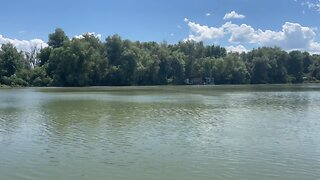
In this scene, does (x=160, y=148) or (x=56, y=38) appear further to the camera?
(x=56, y=38)

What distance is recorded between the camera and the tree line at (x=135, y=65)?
113750 millimetres

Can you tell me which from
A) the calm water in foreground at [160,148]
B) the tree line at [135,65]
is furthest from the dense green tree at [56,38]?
the calm water in foreground at [160,148]

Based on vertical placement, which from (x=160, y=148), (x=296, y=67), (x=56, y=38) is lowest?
(x=160, y=148)

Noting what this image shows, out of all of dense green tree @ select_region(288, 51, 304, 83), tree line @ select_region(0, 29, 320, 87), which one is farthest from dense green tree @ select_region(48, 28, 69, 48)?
dense green tree @ select_region(288, 51, 304, 83)

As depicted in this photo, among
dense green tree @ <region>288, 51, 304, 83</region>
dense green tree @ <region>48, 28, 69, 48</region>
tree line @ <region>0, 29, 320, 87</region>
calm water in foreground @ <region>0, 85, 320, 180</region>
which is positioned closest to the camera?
calm water in foreground @ <region>0, 85, 320, 180</region>

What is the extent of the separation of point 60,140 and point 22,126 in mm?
6317

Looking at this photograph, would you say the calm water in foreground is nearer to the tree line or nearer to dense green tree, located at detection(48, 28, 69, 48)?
the tree line

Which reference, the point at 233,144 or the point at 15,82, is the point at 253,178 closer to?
the point at 233,144

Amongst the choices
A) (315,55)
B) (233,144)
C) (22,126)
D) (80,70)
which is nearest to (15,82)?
(80,70)

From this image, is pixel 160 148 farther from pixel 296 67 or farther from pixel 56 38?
pixel 296 67

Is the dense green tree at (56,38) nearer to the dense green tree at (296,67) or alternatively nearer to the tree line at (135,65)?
the tree line at (135,65)

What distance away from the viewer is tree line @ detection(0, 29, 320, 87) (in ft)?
373

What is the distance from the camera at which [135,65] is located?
395 ft

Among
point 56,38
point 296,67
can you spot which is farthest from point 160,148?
point 296,67
